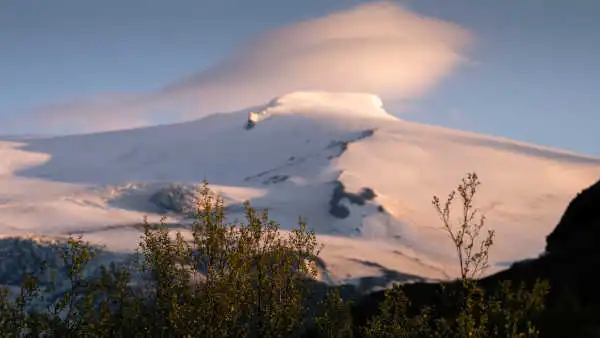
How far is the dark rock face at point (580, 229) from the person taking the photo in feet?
111

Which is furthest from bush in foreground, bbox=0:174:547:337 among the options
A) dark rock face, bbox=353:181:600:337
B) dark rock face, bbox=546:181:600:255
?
dark rock face, bbox=546:181:600:255

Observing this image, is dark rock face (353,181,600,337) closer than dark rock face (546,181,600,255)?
Yes

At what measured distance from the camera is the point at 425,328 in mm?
11094

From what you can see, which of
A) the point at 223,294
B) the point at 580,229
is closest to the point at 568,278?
the point at 580,229

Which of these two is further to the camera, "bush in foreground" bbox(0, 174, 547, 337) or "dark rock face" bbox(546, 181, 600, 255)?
"dark rock face" bbox(546, 181, 600, 255)

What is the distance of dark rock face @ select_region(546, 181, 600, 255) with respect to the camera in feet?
111

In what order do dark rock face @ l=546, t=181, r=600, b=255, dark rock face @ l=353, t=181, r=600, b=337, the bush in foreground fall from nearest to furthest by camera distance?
the bush in foreground < dark rock face @ l=353, t=181, r=600, b=337 < dark rock face @ l=546, t=181, r=600, b=255

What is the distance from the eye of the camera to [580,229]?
130 ft

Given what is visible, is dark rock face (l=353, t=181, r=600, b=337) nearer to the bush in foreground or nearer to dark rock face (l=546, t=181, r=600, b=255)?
dark rock face (l=546, t=181, r=600, b=255)

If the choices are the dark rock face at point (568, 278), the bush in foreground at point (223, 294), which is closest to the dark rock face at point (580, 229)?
the dark rock face at point (568, 278)

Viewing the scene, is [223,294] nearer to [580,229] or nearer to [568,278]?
[568,278]

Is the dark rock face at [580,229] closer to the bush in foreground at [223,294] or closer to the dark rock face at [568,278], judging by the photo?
the dark rock face at [568,278]

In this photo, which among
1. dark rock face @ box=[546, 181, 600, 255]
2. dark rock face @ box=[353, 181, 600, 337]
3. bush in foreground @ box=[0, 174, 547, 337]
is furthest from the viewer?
dark rock face @ box=[546, 181, 600, 255]

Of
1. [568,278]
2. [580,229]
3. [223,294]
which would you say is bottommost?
[568,278]
